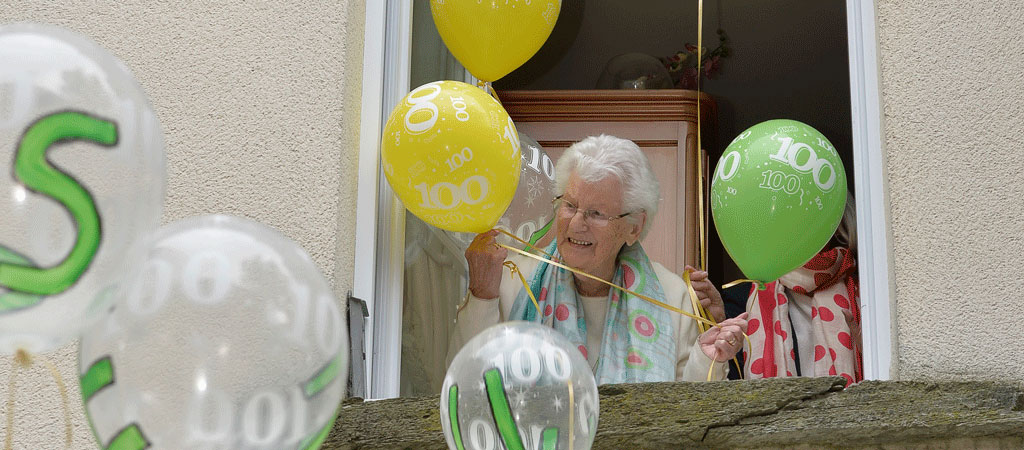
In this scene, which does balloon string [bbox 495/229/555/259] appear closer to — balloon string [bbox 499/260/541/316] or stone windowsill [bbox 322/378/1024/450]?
balloon string [bbox 499/260/541/316]

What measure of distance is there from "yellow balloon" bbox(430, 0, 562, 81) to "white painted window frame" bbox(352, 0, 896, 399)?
0.18 meters

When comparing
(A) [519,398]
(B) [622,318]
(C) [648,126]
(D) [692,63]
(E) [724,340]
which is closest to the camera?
(A) [519,398]

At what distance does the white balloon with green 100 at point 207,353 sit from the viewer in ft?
4.63

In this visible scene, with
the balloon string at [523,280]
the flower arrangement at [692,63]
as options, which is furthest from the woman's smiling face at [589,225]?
the flower arrangement at [692,63]

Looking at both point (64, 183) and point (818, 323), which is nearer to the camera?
point (64, 183)

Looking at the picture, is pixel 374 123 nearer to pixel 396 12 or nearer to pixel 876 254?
pixel 396 12

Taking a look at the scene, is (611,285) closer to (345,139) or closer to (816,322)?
(816,322)

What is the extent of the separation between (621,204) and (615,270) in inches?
7.2

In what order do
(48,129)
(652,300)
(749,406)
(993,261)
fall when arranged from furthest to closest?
(652,300) → (993,261) → (749,406) → (48,129)

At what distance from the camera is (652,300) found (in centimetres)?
270

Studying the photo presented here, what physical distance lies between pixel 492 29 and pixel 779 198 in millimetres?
731

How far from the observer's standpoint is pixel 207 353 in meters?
1.42

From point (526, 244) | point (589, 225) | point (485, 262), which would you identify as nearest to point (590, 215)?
point (589, 225)

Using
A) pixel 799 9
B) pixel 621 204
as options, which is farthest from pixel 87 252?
pixel 799 9
